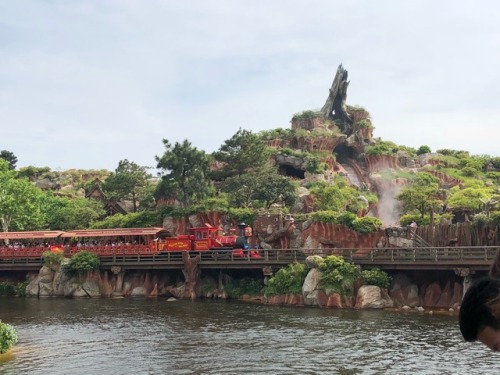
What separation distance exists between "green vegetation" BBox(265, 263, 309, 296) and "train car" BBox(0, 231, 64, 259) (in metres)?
22.1

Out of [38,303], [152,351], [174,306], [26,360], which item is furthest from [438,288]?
[38,303]

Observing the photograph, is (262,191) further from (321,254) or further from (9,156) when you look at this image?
(9,156)

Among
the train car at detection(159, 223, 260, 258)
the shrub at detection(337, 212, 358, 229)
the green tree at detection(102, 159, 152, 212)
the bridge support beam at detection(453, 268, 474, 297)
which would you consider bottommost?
the bridge support beam at detection(453, 268, 474, 297)

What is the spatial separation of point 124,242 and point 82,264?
17.5 feet

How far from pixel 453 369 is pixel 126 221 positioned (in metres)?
46.0

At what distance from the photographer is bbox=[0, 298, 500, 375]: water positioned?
22.2 meters

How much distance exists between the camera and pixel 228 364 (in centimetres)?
2273

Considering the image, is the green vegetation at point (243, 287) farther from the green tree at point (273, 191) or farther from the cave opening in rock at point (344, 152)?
the cave opening in rock at point (344, 152)

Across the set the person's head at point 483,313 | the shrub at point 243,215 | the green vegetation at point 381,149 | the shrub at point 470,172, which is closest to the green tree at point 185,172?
the shrub at point 243,215

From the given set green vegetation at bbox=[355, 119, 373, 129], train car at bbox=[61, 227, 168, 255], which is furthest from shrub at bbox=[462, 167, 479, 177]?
train car at bbox=[61, 227, 168, 255]

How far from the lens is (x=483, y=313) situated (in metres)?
3.16

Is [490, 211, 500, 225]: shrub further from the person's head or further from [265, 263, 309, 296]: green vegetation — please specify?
the person's head

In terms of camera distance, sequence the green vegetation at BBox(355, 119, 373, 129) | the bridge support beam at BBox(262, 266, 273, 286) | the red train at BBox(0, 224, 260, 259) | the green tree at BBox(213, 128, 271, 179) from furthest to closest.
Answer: the green vegetation at BBox(355, 119, 373, 129) < the green tree at BBox(213, 128, 271, 179) < the red train at BBox(0, 224, 260, 259) < the bridge support beam at BBox(262, 266, 273, 286)

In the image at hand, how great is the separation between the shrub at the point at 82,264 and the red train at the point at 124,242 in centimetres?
144
